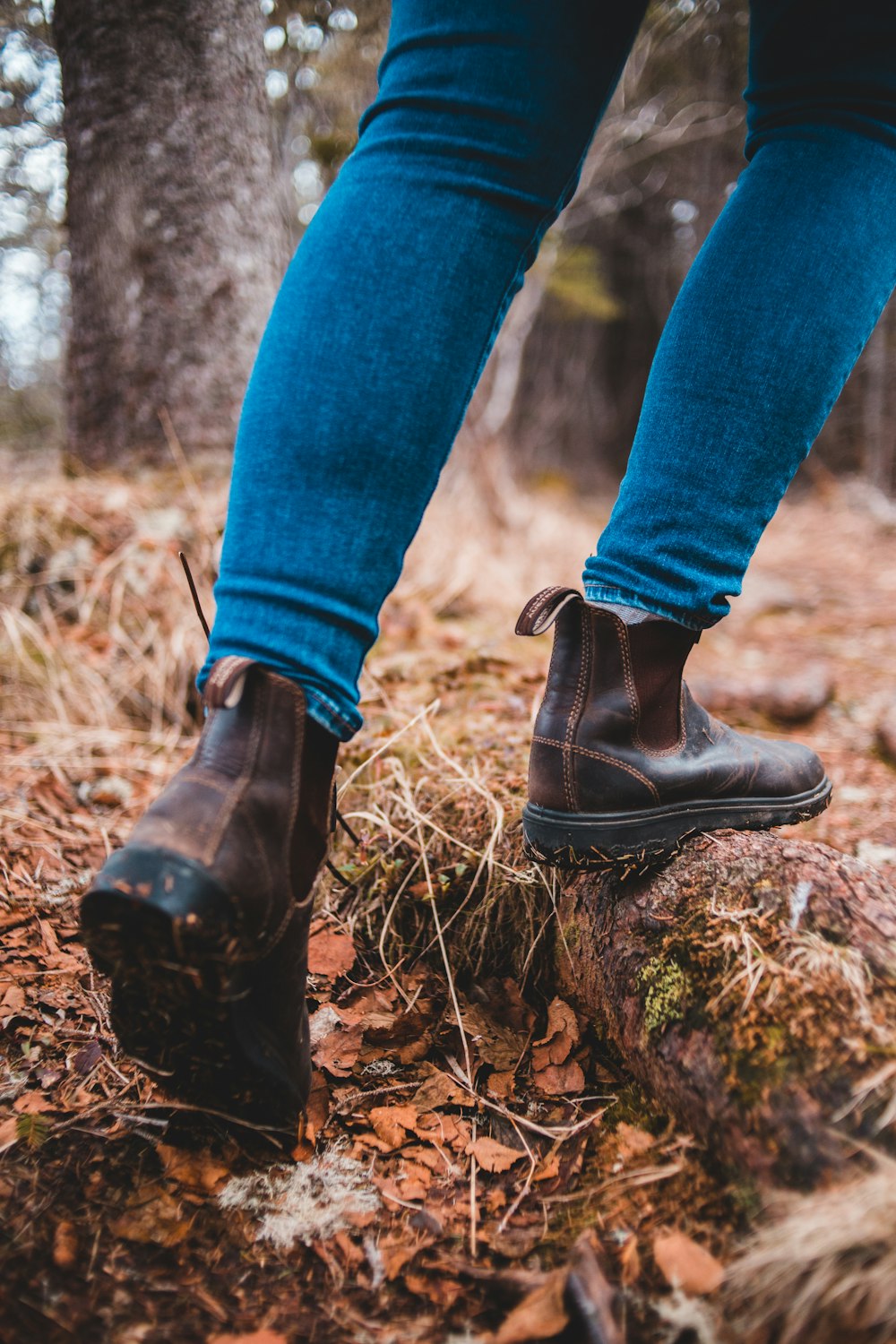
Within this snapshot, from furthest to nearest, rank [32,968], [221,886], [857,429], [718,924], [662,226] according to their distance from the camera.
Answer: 1. [662,226]
2. [857,429]
3. [32,968]
4. [718,924]
5. [221,886]

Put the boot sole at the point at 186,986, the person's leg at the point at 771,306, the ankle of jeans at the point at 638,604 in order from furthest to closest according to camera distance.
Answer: the ankle of jeans at the point at 638,604 < the person's leg at the point at 771,306 < the boot sole at the point at 186,986

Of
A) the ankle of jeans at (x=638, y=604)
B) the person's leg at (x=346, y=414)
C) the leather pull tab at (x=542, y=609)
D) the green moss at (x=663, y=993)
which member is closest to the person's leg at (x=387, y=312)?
the person's leg at (x=346, y=414)

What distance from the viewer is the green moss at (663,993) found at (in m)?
0.93

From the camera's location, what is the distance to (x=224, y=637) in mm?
782

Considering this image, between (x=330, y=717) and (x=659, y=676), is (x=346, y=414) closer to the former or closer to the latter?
(x=330, y=717)

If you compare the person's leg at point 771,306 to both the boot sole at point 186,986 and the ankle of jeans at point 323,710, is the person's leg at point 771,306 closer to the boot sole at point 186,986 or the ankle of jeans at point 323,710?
the ankle of jeans at point 323,710

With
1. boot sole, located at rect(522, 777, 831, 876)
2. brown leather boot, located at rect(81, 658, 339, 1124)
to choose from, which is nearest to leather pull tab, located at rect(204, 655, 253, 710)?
brown leather boot, located at rect(81, 658, 339, 1124)

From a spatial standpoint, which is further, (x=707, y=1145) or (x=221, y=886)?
(x=707, y=1145)

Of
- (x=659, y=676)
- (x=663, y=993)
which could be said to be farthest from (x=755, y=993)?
(x=659, y=676)

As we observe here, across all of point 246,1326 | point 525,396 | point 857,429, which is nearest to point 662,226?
point 525,396

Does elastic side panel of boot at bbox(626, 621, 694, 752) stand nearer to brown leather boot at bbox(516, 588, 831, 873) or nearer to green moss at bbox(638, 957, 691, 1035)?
brown leather boot at bbox(516, 588, 831, 873)

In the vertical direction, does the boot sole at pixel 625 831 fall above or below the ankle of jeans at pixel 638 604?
below

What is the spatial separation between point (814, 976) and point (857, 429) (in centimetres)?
691

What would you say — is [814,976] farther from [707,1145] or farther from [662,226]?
[662,226]
